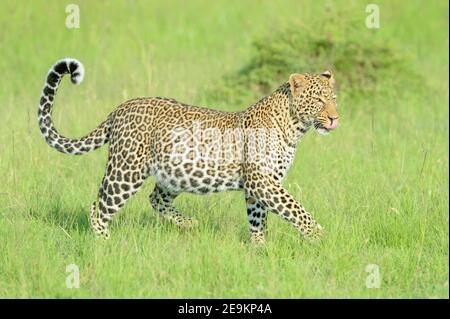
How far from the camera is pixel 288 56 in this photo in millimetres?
14844

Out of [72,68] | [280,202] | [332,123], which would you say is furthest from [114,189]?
[332,123]

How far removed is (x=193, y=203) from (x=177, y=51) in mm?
7354

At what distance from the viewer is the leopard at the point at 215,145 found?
8953mm

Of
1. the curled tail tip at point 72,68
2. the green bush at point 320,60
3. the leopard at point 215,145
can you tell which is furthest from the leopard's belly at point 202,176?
the green bush at point 320,60

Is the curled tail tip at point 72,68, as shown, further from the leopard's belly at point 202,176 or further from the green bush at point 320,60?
the green bush at point 320,60

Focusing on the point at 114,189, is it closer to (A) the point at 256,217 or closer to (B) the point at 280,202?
(A) the point at 256,217

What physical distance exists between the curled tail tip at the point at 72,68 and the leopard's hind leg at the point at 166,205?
128 centimetres

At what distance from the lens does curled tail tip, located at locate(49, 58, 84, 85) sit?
914cm

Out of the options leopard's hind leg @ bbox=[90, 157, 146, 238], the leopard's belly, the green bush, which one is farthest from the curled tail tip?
the green bush

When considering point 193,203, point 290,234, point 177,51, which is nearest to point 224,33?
point 177,51

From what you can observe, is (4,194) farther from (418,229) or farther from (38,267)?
(418,229)

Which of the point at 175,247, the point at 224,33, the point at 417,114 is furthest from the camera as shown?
the point at 224,33

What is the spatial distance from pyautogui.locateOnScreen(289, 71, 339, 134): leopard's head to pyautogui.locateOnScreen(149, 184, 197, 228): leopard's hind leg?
4.74 feet

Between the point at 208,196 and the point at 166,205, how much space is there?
0.79 meters
